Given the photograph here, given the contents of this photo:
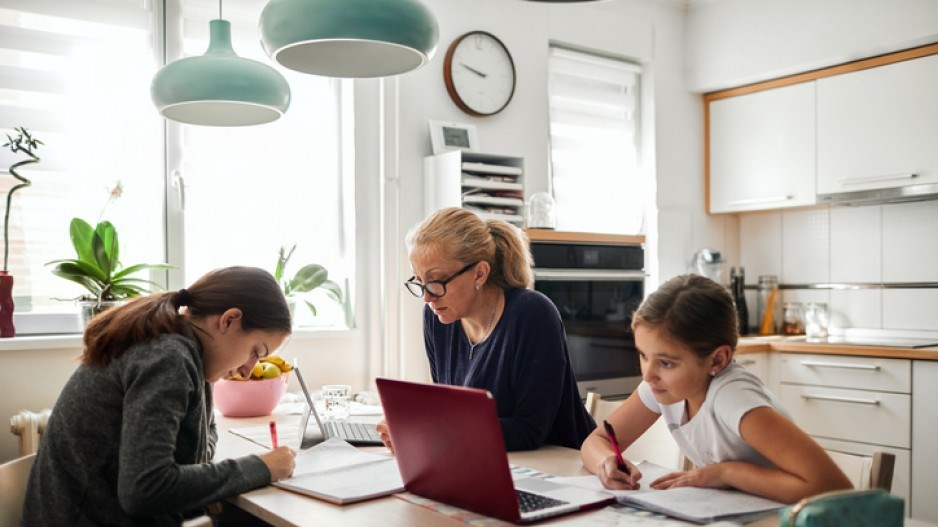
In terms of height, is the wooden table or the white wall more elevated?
the white wall

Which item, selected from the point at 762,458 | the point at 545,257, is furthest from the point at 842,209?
the point at 762,458

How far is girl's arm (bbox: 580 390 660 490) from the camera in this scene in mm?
1491

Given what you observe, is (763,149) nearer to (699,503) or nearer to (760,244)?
(760,244)

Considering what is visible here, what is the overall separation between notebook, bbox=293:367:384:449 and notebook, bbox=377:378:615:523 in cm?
48

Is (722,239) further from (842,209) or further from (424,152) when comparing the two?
(424,152)

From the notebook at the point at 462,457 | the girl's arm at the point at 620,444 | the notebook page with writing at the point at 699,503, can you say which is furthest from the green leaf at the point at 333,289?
the notebook page with writing at the point at 699,503

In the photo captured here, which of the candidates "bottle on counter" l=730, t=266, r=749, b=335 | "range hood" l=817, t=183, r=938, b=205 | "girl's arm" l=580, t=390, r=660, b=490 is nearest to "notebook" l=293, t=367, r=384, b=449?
"girl's arm" l=580, t=390, r=660, b=490

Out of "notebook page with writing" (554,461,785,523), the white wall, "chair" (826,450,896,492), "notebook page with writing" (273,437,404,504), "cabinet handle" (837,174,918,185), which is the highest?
the white wall

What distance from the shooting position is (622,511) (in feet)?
4.43

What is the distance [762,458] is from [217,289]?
106cm

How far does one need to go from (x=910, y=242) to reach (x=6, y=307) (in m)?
3.75

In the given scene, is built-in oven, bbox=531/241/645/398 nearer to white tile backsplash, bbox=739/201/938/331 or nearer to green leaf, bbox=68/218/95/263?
white tile backsplash, bbox=739/201/938/331

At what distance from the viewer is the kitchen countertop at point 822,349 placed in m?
3.33

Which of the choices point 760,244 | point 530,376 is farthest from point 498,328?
point 760,244
